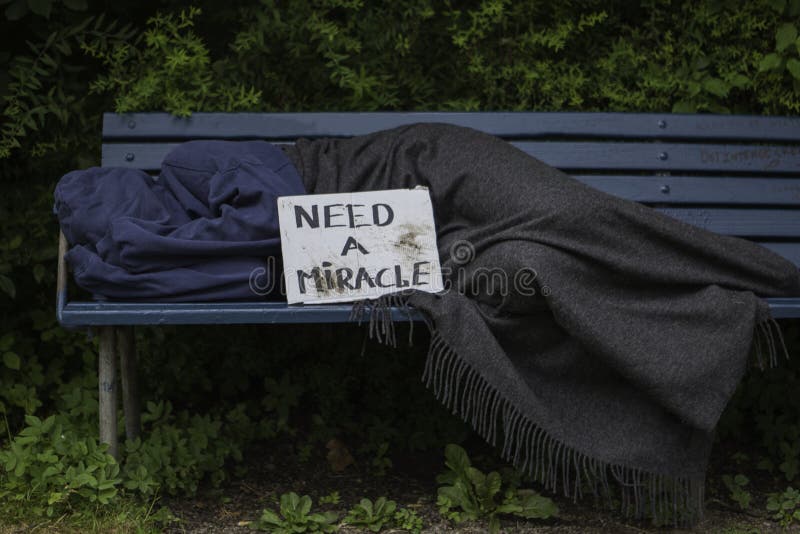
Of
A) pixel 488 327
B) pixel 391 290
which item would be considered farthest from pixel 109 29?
pixel 488 327

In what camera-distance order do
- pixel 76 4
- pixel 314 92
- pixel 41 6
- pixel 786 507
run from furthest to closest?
pixel 314 92 < pixel 76 4 < pixel 41 6 < pixel 786 507

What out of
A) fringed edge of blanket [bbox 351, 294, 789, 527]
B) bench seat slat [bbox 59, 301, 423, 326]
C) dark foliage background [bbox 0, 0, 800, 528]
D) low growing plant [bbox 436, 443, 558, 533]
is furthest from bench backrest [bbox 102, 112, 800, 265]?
low growing plant [bbox 436, 443, 558, 533]

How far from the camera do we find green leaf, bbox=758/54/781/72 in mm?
3576

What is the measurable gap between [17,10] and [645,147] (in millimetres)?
2100

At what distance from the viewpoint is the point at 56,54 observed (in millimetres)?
3504

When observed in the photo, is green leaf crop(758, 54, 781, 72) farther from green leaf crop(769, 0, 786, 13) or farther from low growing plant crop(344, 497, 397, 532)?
low growing plant crop(344, 497, 397, 532)

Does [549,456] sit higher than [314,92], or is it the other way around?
[314,92]

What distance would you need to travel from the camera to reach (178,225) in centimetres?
276

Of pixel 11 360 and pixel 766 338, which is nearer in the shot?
pixel 766 338

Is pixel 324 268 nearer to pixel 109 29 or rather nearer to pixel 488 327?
pixel 488 327

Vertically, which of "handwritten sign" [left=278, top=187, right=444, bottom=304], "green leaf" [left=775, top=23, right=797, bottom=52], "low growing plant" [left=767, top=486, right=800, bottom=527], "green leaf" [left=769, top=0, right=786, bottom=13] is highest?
"green leaf" [left=769, top=0, right=786, bottom=13]

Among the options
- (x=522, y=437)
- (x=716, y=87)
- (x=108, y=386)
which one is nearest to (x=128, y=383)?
(x=108, y=386)

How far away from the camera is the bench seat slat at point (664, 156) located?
3.47 metres

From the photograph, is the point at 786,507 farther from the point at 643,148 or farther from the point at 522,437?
the point at 643,148
